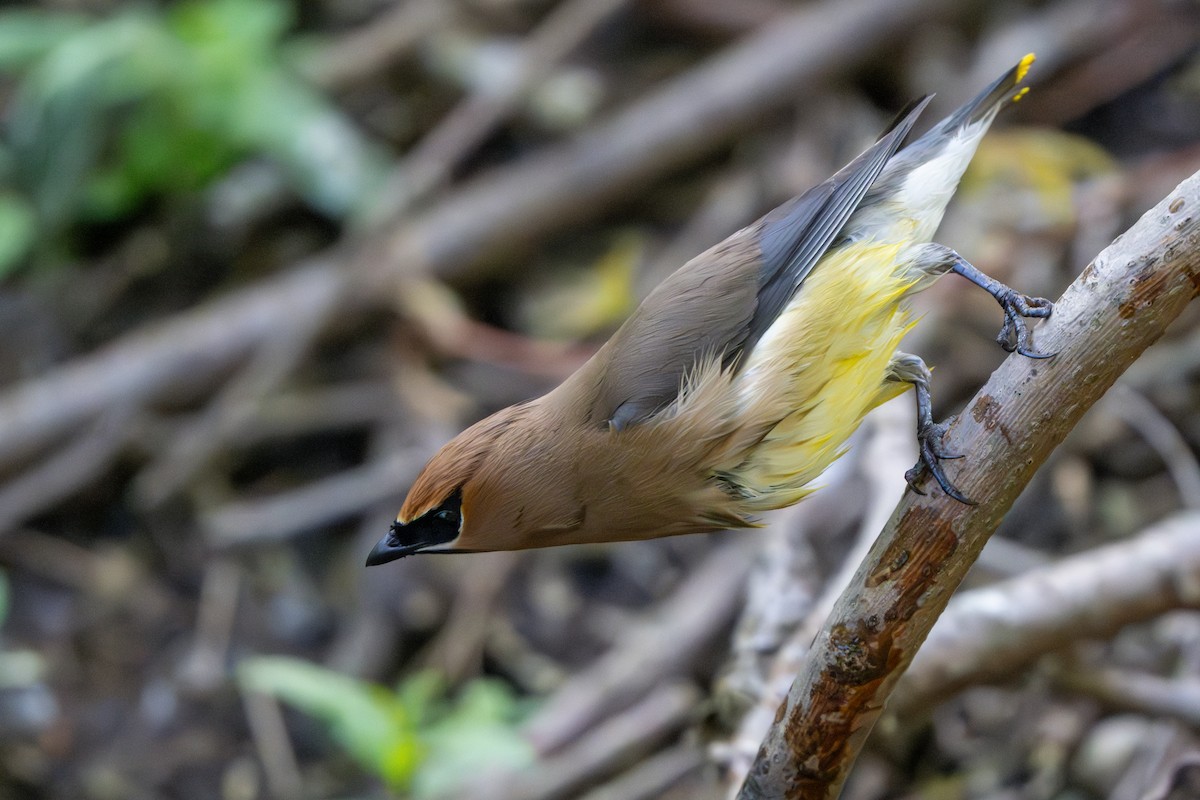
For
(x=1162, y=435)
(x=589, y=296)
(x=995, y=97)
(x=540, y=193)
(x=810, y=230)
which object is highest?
(x=540, y=193)

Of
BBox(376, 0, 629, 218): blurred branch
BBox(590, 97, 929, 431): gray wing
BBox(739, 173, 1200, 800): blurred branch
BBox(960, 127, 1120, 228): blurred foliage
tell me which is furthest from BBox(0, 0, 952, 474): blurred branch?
BBox(739, 173, 1200, 800): blurred branch

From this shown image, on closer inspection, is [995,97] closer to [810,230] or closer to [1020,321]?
[810,230]

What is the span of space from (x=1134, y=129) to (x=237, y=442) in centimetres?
492

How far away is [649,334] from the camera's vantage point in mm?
3180

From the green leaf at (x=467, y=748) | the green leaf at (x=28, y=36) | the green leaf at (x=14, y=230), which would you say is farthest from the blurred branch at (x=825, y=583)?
the green leaf at (x=28, y=36)

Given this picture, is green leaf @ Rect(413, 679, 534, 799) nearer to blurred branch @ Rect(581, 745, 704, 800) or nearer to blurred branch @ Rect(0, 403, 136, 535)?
blurred branch @ Rect(581, 745, 704, 800)

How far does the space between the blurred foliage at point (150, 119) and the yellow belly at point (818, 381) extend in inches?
153

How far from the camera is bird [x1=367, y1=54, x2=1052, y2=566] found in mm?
2945

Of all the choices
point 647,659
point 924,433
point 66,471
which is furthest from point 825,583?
point 66,471

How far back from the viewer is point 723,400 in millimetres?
2988

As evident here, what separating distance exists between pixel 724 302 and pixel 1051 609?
1335mm

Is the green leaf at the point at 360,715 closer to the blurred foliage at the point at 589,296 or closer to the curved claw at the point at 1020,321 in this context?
the curved claw at the point at 1020,321

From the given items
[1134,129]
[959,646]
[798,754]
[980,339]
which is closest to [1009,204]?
[980,339]

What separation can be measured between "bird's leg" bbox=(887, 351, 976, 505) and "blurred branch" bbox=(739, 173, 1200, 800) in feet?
0.07
